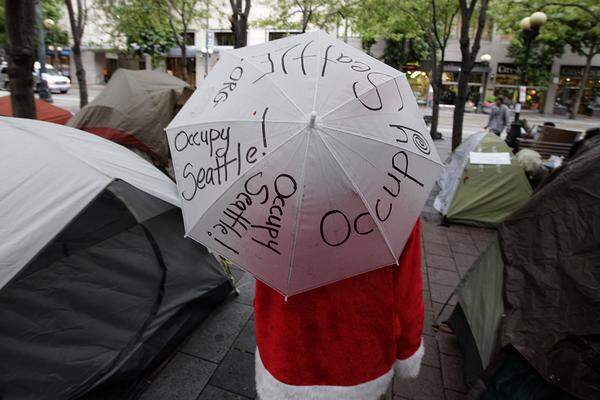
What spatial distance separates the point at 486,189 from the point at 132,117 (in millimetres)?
5245

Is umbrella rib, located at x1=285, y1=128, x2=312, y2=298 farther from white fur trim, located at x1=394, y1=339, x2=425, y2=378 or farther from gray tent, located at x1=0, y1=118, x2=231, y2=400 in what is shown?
gray tent, located at x1=0, y1=118, x2=231, y2=400

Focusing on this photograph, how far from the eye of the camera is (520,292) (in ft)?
7.77

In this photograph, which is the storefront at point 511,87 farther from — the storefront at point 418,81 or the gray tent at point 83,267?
the gray tent at point 83,267

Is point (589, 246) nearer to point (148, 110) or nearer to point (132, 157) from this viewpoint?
point (132, 157)

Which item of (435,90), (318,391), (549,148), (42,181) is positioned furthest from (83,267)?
(435,90)

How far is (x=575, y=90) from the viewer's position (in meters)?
29.1

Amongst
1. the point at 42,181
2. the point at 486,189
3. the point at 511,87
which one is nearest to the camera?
the point at 42,181

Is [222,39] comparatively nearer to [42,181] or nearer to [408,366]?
[42,181]

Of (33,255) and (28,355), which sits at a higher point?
(33,255)

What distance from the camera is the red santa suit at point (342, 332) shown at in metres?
1.64

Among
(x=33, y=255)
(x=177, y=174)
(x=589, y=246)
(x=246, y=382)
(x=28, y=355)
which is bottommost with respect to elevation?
(x=246, y=382)

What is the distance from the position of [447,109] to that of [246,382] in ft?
92.0

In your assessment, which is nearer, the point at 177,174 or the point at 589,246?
the point at 177,174

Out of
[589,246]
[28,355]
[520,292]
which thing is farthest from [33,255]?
[589,246]
